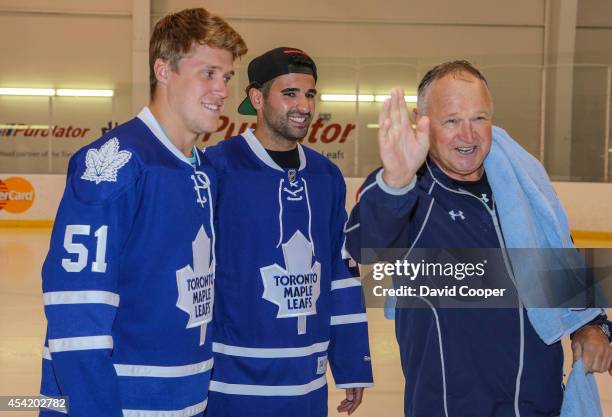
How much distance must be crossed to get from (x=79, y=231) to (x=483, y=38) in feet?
50.4

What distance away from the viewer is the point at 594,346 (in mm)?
1761

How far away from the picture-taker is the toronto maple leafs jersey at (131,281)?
1735 mm

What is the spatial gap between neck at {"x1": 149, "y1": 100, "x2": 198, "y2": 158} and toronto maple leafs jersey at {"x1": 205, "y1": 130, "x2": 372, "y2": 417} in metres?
A: 0.43

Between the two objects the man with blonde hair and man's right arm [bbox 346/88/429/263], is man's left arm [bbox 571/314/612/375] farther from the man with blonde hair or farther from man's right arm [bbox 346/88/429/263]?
the man with blonde hair

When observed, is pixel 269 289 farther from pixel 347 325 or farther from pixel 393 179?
pixel 393 179

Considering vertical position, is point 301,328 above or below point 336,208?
below

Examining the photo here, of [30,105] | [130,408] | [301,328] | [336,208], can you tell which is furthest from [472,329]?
[30,105]

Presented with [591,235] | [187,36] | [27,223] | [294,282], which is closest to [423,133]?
[187,36]

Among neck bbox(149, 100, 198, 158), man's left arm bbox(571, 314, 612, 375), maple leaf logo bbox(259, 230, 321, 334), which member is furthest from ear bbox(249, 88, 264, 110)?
man's left arm bbox(571, 314, 612, 375)

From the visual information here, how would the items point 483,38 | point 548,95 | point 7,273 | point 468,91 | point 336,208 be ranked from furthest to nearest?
point 483,38 < point 548,95 < point 7,273 < point 336,208 < point 468,91

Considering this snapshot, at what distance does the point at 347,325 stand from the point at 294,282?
30cm

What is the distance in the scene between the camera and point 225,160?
266cm

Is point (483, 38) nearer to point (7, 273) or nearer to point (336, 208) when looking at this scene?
point (7, 273)

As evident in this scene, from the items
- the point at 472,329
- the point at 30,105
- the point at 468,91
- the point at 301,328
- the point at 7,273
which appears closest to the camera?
the point at 472,329
